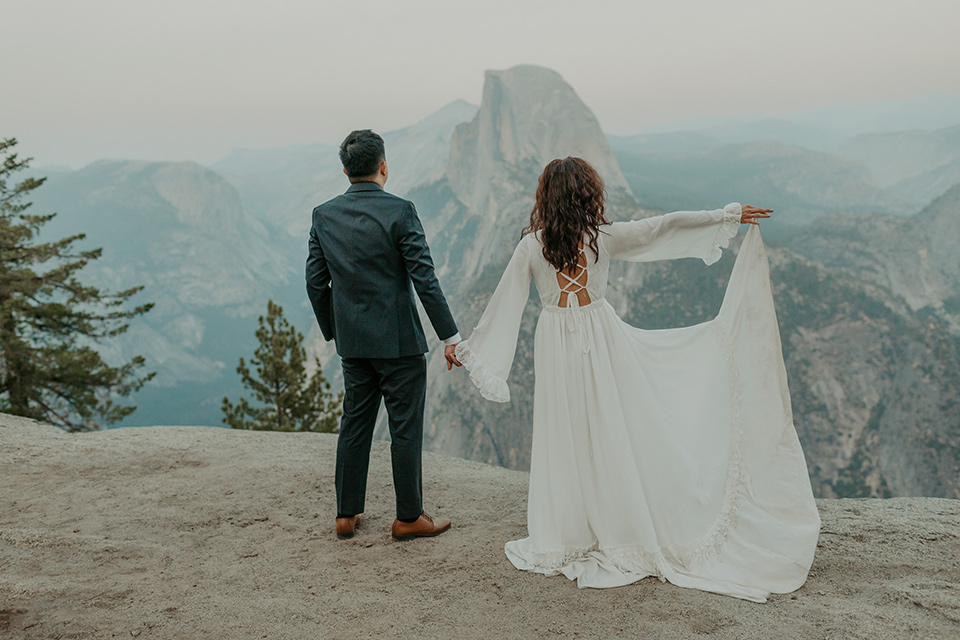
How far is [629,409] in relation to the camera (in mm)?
3205

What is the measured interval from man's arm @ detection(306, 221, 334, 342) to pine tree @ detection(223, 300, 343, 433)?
998 cm

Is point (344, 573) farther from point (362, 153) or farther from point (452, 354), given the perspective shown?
point (362, 153)

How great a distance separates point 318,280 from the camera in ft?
11.6

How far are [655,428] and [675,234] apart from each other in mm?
1074

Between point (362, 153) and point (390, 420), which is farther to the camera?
point (390, 420)

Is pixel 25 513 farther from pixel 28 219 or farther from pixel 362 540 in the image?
pixel 28 219

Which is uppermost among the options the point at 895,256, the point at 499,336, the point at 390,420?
the point at 895,256

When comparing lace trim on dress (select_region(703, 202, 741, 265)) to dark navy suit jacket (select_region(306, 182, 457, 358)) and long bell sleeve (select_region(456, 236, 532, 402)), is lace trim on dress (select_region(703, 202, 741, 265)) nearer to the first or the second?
long bell sleeve (select_region(456, 236, 532, 402))

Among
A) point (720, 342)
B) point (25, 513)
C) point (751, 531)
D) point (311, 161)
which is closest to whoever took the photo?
point (751, 531)

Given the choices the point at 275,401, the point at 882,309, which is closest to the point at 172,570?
the point at 275,401

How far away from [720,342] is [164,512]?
383 centimetres

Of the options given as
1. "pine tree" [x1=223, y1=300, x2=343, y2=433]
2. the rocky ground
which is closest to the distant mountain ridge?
"pine tree" [x1=223, y1=300, x2=343, y2=433]

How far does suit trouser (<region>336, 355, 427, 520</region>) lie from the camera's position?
3467mm

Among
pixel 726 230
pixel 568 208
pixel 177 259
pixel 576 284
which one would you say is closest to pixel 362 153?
pixel 568 208
